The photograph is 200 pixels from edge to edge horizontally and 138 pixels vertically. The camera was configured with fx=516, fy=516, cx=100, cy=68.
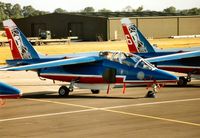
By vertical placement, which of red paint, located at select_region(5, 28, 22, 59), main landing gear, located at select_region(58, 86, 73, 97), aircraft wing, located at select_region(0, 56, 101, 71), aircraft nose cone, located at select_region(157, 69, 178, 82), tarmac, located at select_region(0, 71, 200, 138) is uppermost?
red paint, located at select_region(5, 28, 22, 59)

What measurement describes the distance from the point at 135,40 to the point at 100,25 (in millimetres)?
69661

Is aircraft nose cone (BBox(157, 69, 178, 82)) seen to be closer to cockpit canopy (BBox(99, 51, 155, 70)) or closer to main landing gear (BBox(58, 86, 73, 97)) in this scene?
cockpit canopy (BBox(99, 51, 155, 70))

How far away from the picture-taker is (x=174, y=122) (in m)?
18.8

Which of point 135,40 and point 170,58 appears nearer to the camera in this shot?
point 170,58

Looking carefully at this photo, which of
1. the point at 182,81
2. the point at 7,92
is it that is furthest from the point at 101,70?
the point at 7,92

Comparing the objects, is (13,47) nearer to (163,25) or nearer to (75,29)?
(75,29)

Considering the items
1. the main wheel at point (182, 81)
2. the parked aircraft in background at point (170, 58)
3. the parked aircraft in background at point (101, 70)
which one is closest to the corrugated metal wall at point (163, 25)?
the parked aircraft in background at point (170, 58)

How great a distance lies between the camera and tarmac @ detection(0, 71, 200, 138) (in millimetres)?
17156

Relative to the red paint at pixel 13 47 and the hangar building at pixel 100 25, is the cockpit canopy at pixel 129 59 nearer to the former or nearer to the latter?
the red paint at pixel 13 47

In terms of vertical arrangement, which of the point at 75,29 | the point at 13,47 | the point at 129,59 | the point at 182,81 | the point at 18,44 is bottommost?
the point at 182,81

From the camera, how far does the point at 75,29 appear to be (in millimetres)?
110188

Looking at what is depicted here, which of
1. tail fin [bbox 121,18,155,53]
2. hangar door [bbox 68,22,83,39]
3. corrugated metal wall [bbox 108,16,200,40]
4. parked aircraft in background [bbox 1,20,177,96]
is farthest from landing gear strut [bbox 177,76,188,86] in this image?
hangar door [bbox 68,22,83,39]

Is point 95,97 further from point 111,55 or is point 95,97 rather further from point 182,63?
point 182,63

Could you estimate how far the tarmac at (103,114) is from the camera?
56.3 ft
